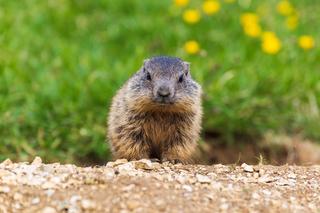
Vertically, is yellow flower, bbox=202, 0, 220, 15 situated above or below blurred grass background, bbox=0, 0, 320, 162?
above

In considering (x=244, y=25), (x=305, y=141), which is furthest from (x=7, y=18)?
(x=305, y=141)

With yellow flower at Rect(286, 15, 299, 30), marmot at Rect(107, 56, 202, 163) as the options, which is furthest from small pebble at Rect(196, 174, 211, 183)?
yellow flower at Rect(286, 15, 299, 30)

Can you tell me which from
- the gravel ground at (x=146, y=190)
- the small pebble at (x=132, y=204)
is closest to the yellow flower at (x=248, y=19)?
the gravel ground at (x=146, y=190)

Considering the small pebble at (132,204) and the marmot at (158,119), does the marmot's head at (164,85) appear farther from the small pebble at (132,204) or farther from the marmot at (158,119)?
the small pebble at (132,204)

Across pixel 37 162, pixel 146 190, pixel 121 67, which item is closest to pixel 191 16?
pixel 121 67

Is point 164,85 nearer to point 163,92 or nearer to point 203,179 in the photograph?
point 163,92

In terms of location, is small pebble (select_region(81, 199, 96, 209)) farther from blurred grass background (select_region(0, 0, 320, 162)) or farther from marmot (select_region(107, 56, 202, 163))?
blurred grass background (select_region(0, 0, 320, 162))

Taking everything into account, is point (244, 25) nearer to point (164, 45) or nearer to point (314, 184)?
point (164, 45)
